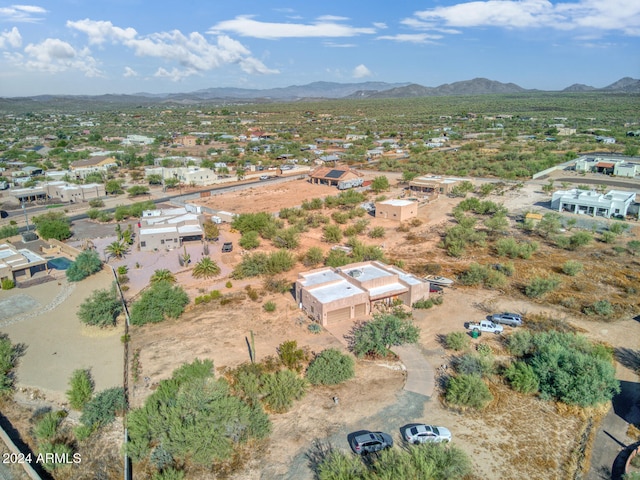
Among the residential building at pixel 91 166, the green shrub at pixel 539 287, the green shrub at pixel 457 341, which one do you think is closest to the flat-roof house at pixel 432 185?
the green shrub at pixel 539 287

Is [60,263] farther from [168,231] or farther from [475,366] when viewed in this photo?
[475,366]

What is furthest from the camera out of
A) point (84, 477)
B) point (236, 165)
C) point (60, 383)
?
point (236, 165)

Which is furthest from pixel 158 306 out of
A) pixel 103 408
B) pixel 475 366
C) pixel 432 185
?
pixel 432 185

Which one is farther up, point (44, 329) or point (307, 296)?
Result: point (307, 296)

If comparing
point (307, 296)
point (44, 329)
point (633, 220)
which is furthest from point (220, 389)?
point (633, 220)

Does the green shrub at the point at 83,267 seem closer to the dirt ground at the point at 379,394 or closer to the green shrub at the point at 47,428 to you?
the dirt ground at the point at 379,394

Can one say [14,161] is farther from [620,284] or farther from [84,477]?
[620,284]

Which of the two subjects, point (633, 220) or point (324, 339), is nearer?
point (324, 339)
